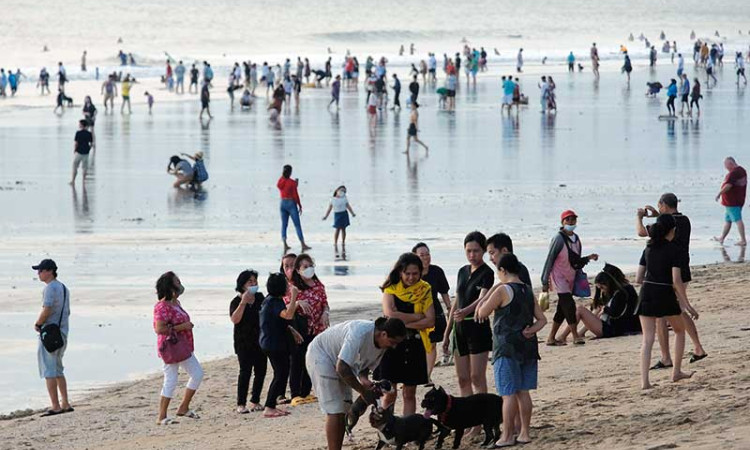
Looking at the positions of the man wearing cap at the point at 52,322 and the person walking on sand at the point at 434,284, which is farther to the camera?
the man wearing cap at the point at 52,322

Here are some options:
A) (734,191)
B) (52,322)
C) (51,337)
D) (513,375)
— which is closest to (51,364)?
(51,337)

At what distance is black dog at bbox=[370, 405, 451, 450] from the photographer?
8617 mm

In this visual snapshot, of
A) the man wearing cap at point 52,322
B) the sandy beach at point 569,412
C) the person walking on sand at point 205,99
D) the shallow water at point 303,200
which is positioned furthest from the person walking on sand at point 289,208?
the person walking on sand at point 205,99

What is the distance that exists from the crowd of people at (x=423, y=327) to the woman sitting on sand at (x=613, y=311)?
11 mm

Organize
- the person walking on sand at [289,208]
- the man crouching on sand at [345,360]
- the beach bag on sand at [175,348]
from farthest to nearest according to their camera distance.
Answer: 1. the person walking on sand at [289,208]
2. the beach bag on sand at [175,348]
3. the man crouching on sand at [345,360]

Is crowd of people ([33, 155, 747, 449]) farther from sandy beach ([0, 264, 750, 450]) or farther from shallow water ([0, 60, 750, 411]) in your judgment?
shallow water ([0, 60, 750, 411])

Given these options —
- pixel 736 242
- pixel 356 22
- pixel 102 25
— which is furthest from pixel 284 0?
pixel 736 242

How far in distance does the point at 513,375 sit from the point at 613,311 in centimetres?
465

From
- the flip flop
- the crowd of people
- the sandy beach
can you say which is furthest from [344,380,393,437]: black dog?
→ the flip flop

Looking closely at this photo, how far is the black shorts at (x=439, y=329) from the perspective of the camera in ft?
35.7

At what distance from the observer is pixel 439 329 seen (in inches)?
434

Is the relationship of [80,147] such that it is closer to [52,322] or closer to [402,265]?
[52,322]

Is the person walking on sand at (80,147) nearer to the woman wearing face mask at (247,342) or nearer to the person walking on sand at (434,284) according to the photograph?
the woman wearing face mask at (247,342)

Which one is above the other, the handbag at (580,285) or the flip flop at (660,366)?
the handbag at (580,285)
